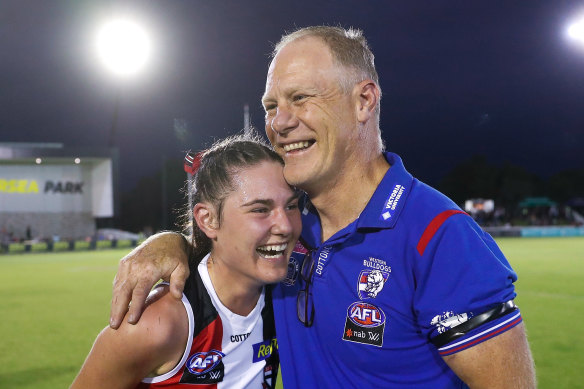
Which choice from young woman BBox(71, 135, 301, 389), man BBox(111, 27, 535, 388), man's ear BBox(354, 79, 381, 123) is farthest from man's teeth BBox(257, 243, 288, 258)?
man's ear BBox(354, 79, 381, 123)

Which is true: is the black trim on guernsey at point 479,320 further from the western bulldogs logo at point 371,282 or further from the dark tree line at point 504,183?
the dark tree line at point 504,183

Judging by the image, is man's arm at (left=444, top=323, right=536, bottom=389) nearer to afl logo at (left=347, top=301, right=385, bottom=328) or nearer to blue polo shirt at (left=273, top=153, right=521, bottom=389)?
blue polo shirt at (left=273, top=153, right=521, bottom=389)

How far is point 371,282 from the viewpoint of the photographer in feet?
7.09

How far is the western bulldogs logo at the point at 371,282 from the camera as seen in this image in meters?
2.13

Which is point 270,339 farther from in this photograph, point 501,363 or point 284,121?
point 501,363

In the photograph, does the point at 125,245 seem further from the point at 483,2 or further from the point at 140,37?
the point at 483,2

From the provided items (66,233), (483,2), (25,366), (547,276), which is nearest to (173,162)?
(66,233)

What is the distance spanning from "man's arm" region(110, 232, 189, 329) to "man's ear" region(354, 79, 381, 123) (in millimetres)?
1159

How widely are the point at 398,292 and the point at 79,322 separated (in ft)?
28.0

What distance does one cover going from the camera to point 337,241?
2.35 meters

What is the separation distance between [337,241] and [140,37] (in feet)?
124

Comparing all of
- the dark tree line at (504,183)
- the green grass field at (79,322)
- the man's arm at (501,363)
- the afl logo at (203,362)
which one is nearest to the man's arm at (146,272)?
the afl logo at (203,362)

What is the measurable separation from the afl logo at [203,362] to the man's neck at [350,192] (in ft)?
2.59

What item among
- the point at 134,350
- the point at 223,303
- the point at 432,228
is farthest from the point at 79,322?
the point at 432,228
